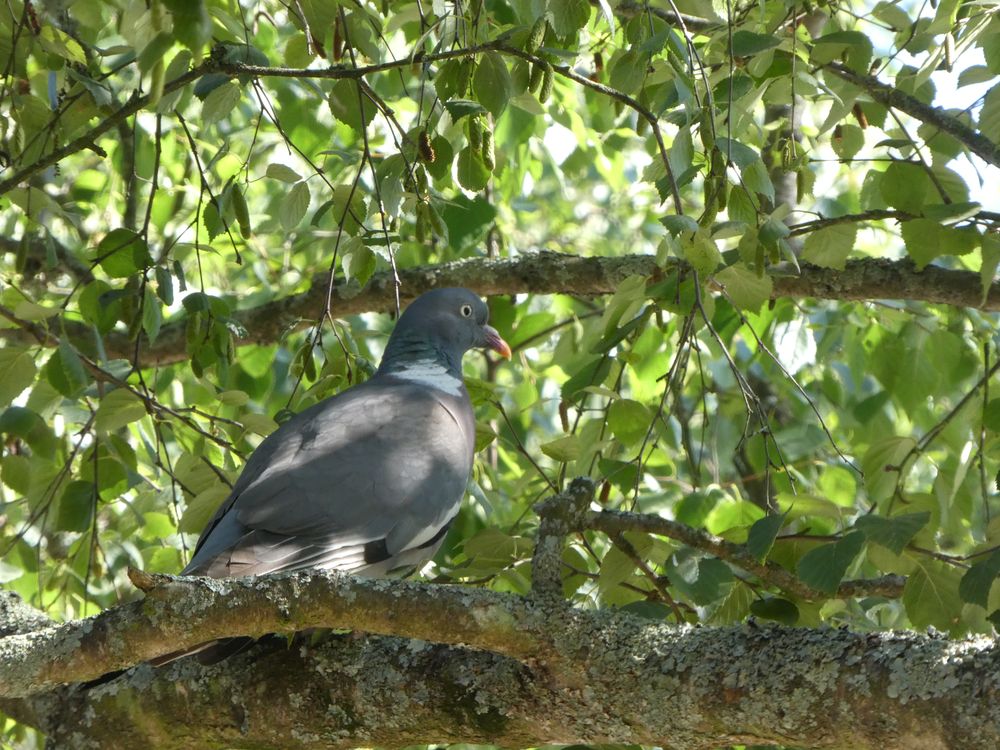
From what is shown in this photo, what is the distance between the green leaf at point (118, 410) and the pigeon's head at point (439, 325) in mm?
1134

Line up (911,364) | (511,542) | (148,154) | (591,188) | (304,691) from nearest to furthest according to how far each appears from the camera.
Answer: (304,691)
(511,542)
(911,364)
(148,154)
(591,188)

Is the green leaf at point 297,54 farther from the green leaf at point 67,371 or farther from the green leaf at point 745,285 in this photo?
the green leaf at point 745,285

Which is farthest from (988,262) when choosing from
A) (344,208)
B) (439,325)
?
(439,325)

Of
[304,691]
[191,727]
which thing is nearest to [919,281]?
[304,691]

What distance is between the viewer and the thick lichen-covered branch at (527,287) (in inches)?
117

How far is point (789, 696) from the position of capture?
1.69 m

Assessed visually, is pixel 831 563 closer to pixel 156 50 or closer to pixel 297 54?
pixel 156 50

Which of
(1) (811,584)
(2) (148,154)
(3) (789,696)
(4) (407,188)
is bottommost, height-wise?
(3) (789,696)

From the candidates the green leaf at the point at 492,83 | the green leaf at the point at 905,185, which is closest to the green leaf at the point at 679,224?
the green leaf at the point at 492,83

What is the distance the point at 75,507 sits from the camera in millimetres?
2701

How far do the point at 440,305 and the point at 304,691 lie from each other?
1.61 metres

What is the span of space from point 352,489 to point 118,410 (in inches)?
23.0

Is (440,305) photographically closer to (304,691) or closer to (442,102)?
(442,102)

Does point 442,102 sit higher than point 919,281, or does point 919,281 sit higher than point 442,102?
point 442,102
